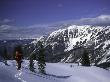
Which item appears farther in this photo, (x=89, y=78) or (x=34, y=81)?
(x=89, y=78)

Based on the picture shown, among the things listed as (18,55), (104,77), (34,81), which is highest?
(18,55)

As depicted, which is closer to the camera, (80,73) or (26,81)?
(26,81)

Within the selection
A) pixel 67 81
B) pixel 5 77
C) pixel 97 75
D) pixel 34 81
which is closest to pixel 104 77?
pixel 97 75

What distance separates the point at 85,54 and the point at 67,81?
4267 cm

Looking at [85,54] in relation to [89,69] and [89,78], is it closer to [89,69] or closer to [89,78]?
[89,69]

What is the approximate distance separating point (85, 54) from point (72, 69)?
1793 centimetres

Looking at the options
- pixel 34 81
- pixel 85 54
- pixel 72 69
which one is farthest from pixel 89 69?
pixel 34 81

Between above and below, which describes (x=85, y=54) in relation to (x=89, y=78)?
above

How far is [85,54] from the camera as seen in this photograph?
339 feet

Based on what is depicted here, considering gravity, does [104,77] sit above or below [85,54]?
below

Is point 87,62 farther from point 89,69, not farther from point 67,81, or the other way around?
point 67,81

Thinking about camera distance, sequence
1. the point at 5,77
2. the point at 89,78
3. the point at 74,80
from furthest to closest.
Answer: the point at 89,78 → the point at 74,80 → the point at 5,77

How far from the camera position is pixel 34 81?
141 feet

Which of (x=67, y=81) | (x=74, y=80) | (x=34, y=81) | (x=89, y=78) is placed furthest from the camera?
(x=89, y=78)
